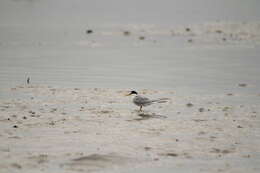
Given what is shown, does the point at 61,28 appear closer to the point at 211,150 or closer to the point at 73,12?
the point at 73,12

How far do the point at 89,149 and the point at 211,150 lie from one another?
5.48ft

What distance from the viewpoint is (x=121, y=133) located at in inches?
356

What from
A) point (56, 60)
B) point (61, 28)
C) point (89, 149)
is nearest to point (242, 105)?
point (89, 149)

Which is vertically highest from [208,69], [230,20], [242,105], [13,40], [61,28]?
[230,20]

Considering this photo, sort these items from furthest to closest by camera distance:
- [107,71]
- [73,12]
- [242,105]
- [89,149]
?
[73,12], [107,71], [242,105], [89,149]

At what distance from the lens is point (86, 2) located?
3600 cm

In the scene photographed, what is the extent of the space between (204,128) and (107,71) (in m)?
6.19

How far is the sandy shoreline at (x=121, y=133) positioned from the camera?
7473 millimetres

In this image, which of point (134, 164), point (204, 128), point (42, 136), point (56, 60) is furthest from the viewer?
point (56, 60)

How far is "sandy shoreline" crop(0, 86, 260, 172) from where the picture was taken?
747cm

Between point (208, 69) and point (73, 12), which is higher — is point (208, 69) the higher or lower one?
the lower one

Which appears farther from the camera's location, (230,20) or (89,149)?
(230,20)

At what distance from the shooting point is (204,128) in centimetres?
947

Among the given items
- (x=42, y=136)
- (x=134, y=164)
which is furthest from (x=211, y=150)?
(x=42, y=136)
